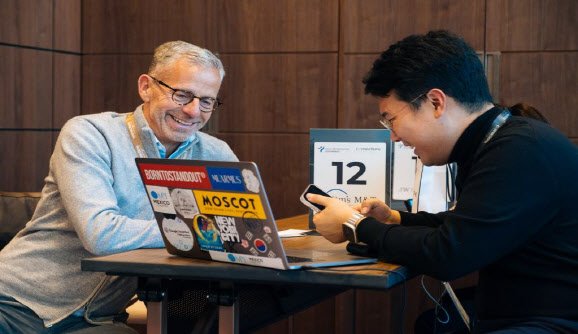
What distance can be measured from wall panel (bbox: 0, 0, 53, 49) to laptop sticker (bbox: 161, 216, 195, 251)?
2749mm

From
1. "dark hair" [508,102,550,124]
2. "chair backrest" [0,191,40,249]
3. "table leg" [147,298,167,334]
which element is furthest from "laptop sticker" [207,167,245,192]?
"chair backrest" [0,191,40,249]

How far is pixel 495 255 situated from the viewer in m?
1.72

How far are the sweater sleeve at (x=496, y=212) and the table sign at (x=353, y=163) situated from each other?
1.11m

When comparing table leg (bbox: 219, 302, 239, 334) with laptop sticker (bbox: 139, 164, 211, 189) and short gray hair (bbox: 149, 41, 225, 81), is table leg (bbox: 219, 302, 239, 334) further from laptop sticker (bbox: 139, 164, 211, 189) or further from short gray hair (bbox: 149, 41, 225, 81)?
short gray hair (bbox: 149, 41, 225, 81)

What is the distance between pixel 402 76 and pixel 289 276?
0.61 m

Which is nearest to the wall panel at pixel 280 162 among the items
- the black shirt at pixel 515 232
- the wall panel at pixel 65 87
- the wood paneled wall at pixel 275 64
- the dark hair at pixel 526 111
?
the wood paneled wall at pixel 275 64

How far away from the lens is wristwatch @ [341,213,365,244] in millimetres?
1952

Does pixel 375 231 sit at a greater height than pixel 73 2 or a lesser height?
lesser

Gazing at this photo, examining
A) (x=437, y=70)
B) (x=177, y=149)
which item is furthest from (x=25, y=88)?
(x=437, y=70)

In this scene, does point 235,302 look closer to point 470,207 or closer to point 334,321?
point 470,207

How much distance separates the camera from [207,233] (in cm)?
179

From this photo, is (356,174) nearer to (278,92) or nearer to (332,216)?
(332,216)

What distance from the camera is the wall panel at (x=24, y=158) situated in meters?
4.26

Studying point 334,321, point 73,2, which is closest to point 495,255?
point 334,321
